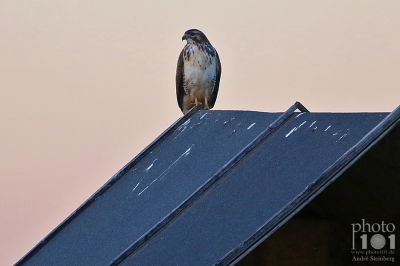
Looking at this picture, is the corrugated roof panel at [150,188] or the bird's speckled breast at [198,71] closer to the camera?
the corrugated roof panel at [150,188]

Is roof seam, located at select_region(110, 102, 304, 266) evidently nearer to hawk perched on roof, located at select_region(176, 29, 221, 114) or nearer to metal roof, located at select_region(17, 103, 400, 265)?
metal roof, located at select_region(17, 103, 400, 265)

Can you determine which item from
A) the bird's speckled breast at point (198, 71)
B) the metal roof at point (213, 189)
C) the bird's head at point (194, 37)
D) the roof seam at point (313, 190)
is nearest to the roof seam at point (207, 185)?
the metal roof at point (213, 189)

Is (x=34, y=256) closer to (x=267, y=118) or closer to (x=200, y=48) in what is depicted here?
(x=267, y=118)

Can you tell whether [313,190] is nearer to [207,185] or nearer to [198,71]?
[207,185]

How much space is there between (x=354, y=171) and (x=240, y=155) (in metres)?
0.51

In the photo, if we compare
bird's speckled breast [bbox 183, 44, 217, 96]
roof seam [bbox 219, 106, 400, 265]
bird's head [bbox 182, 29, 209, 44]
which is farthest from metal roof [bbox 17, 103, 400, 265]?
bird's head [bbox 182, 29, 209, 44]

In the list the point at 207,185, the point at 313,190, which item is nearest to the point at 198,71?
the point at 207,185

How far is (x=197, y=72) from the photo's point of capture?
785 cm

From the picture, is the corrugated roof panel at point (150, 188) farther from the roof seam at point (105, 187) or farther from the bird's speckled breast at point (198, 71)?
the bird's speckled breast at point (198, 71)

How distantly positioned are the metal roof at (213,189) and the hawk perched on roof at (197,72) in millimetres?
2708

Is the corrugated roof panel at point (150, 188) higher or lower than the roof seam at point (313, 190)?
higher

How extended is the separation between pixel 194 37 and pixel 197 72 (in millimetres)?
403

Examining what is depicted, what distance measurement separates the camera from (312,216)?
4.06 m

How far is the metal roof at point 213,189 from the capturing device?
117 inches
